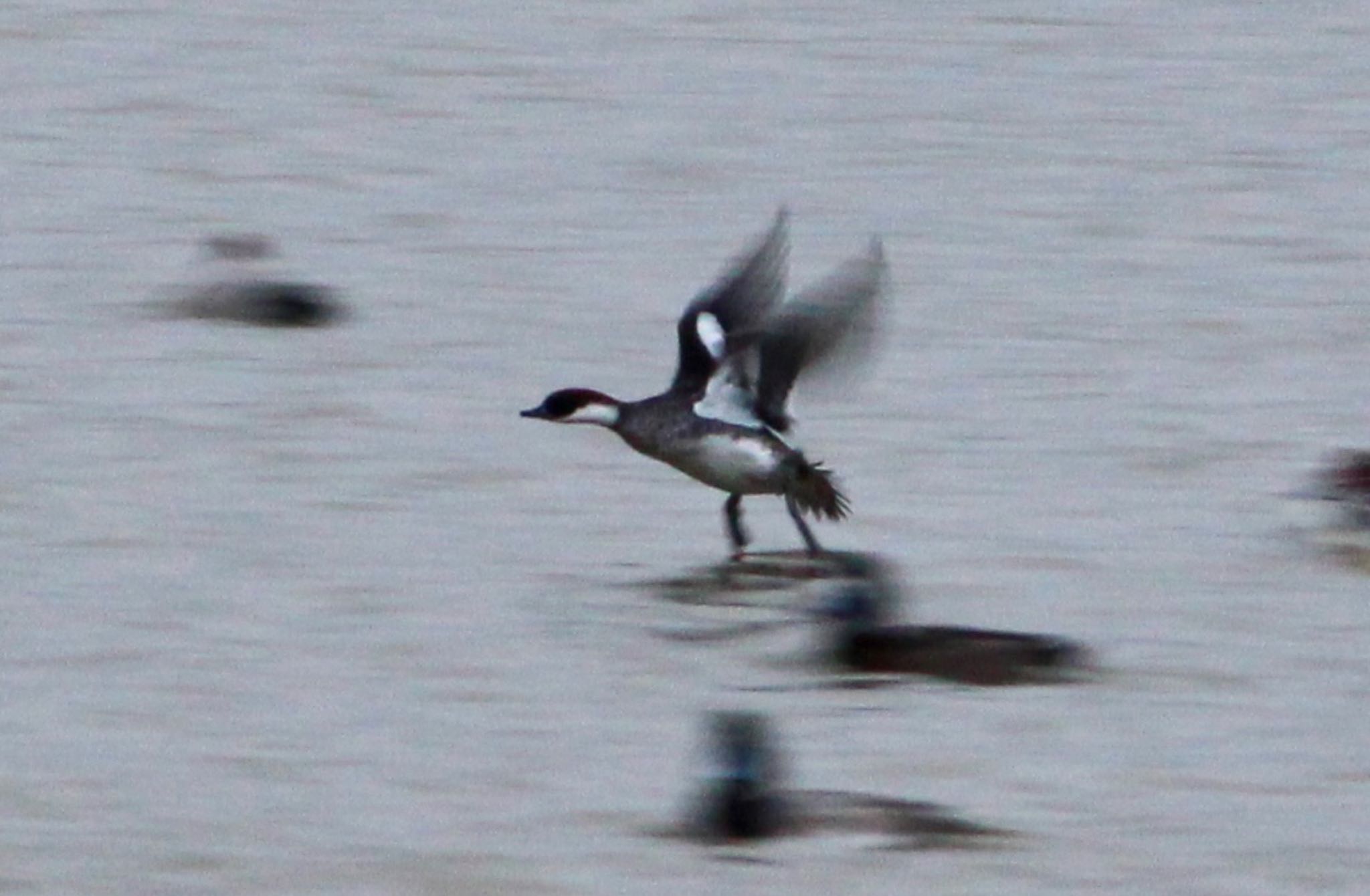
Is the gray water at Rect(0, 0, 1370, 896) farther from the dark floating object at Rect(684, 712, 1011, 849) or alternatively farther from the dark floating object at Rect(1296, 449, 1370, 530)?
the dark floating object at Rect(1296, 449, 1370, 530)

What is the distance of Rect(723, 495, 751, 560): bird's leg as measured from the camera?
9.85 m

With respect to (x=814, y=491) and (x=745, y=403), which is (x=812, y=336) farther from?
(x=814, y=491)

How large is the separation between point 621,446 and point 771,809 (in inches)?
165

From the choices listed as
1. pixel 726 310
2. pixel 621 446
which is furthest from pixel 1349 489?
pixel 621 446

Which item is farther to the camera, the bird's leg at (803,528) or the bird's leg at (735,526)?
the bird's leg at (735,526)

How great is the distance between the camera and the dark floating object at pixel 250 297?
12.6 meters

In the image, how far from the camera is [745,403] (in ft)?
32.2

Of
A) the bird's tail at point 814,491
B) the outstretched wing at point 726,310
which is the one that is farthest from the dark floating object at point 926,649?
the outstretched wing at point 726,310

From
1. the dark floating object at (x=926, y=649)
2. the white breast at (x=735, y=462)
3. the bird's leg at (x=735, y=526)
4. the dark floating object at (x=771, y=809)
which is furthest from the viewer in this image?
the bird's leg at (x=735, y=526)

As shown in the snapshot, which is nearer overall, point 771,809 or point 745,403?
point 771,809

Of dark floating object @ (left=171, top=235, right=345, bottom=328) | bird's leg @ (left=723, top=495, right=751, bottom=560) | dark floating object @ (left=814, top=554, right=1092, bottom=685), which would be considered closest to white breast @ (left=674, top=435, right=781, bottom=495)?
bird's leg @ (left=723, top=495, right=751, bottom=560)

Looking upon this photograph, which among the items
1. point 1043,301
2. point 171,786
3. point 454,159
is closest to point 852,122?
point 454,159

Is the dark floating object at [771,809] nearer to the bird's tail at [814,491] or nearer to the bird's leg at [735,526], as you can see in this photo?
the bird's tail at [814,491]

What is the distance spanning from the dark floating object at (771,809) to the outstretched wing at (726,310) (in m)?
2.58
